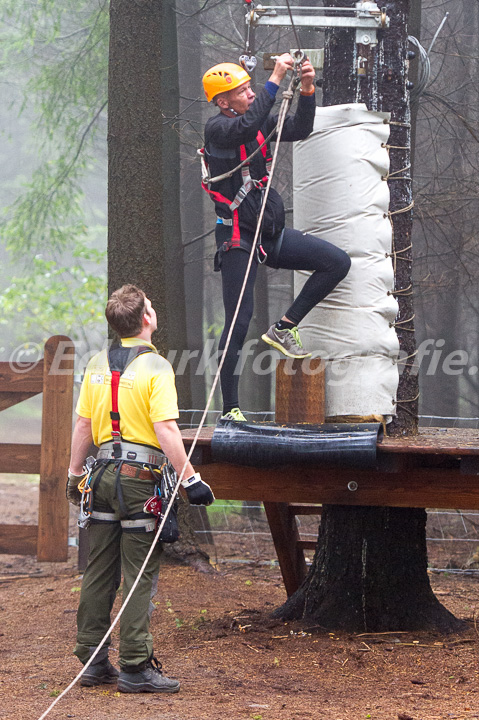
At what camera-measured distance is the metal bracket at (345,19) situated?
191 inches

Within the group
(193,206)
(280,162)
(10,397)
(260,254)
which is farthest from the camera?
(193,206)

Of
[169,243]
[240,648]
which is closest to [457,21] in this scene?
[169,243]

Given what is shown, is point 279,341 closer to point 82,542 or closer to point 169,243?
point 82,542

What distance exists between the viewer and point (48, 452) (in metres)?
7.40

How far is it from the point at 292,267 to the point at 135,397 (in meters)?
1.42

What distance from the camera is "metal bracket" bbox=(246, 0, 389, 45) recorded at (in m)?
4.86

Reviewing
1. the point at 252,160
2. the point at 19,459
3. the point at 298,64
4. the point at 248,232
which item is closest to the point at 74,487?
the point at 248,232

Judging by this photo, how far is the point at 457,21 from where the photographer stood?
1115 centimetres

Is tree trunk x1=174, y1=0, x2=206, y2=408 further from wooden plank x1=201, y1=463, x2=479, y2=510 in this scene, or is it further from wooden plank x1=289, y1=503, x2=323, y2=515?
wooden plank x1=201, y1=463, x2=479, y2=510

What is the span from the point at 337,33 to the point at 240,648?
3.89 meters

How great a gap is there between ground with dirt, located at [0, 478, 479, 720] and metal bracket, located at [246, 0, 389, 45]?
146 inches

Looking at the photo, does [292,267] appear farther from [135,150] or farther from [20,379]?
[20,379]

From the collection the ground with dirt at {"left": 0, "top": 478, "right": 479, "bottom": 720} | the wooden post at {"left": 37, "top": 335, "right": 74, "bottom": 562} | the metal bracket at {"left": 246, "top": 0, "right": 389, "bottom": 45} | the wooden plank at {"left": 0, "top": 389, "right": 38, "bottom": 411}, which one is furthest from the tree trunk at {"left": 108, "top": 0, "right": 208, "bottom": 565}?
the ground with dirt at {"left": 0, "top": 478, "right": 479, "bottom": 720}

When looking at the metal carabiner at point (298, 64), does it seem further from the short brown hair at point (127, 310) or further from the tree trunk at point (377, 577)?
the tree trunk at point (377, 577)
